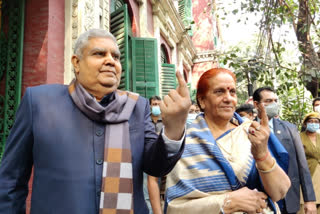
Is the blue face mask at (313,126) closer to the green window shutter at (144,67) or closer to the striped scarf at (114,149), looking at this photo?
the striped scarf at (114,149)

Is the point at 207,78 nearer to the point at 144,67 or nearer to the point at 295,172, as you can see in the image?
the point at 295,172

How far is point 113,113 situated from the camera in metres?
1.60

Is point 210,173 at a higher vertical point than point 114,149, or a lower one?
lower

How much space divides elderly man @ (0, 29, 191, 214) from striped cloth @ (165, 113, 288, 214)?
0.45 m

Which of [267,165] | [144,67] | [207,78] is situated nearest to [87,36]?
[207,78]

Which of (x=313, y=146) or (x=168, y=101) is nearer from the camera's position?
(x=168, y=101)

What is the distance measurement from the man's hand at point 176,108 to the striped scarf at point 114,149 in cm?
30

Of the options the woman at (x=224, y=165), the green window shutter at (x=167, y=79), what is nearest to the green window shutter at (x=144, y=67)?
the green window shutter at (x=167, y=79)

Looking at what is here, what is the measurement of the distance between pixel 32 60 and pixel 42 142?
10.7 ft

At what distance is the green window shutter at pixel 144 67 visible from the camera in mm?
7734

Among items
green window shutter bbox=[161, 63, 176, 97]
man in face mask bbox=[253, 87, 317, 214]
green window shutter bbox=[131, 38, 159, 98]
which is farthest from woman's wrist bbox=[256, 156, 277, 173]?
green window shutter bbox=[161, 63, 176, 97]

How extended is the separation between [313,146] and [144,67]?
461 centimetres

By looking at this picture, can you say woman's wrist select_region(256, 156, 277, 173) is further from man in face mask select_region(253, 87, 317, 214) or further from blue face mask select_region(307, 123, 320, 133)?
blue face mask select_region(307, 123, 320, 133)

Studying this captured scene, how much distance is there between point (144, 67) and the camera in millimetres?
7832
